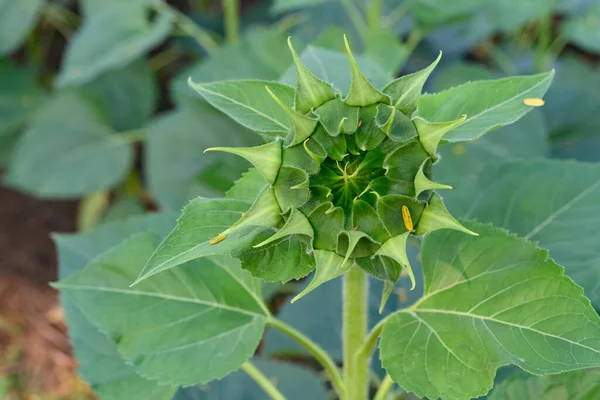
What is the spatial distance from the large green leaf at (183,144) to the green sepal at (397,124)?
3.30 ft

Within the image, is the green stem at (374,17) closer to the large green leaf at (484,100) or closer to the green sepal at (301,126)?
the large green leaf at (484,100)

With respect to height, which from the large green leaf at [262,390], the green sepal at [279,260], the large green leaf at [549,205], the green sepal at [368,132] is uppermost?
the green sepal at [368,132]

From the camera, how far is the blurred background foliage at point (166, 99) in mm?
1314

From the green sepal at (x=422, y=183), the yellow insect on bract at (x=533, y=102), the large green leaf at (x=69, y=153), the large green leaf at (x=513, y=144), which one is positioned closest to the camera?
the green sepal at (x=422, y=183)

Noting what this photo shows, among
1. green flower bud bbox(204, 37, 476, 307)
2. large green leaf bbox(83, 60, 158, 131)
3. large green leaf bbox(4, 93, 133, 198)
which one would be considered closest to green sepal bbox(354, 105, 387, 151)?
green flower bud bbox(204, 37, 476, 307)

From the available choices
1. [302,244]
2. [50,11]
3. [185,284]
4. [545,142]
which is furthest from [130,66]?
[302,244]

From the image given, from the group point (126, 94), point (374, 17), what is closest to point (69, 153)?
point (126, 94)

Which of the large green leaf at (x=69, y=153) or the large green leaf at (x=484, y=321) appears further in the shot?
the large green leaf at (x=69, y=153)

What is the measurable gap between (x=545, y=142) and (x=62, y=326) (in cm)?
145

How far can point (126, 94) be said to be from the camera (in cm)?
186

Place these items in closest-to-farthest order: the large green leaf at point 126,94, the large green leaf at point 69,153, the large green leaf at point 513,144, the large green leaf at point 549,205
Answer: the large green leaf at point 549,205, the large green leaf at point 513,144, the large green leaf at point 69,153, the large green leaf at point 126,94

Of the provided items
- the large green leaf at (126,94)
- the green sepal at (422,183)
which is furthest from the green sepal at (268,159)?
the large green leaf at (126,94)

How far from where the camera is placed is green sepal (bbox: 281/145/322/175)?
1.59 ft

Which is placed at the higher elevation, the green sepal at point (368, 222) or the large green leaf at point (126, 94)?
the green sepal at point (368, 222)
